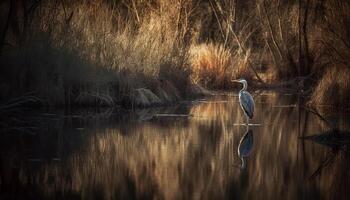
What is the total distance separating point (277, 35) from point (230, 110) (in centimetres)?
943

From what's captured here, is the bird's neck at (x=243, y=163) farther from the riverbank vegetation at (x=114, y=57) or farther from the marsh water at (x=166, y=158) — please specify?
the riverbank vegetation at (x=114, y=57)

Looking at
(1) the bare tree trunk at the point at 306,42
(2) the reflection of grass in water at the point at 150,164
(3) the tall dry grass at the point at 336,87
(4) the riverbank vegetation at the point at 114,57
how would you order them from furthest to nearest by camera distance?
1. (1) the bare tree trunk at the point at 306,42
2. (3) the tall dry grass at the point at 336,87
3. (4) the riverbank vegetation at the point at 114,57
4. (2) the reflection of grass in water at the point at 150,164

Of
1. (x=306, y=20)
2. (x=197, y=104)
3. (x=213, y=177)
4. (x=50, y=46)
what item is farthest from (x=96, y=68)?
(x=306, y=20)

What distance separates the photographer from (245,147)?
10680 millimetres

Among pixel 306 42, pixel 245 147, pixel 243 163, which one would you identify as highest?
pixel 306 42

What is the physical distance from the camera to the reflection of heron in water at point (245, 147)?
9.81 meters

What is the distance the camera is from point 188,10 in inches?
870

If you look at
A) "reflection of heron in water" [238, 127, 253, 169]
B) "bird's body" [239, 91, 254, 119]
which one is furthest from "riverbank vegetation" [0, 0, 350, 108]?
"reflection of heron in water" [238, 127, 253, 169]

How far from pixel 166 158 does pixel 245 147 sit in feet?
4.90

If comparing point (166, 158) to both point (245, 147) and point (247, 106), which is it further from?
point (247, 106)

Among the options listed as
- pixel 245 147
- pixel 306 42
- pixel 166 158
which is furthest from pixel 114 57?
pixel 306 42

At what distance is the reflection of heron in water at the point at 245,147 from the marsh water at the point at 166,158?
74mm

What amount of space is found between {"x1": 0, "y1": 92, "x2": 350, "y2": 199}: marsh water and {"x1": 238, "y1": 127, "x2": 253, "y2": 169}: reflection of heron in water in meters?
0.07

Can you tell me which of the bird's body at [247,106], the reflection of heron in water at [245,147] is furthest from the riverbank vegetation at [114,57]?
the reflection of heron in water at [245,147]
